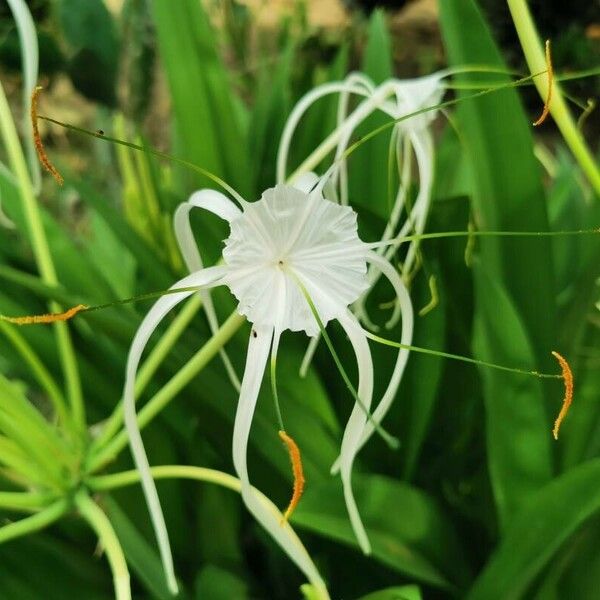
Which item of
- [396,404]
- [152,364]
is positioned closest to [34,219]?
[152,364]

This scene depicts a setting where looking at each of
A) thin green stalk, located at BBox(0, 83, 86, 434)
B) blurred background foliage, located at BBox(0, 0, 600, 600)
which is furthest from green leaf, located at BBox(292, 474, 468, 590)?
thin green stalk, located at BBox(0, 83, 86, 434)

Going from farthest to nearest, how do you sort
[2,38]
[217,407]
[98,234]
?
[98,234], [2,38], [217,407]

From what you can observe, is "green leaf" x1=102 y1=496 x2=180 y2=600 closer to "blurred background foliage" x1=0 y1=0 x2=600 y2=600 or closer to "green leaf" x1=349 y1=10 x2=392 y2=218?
"blurred background foliage" x1=0 y1=0 x2=600 y2=600

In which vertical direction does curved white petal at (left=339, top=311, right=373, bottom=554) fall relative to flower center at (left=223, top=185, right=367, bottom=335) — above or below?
below

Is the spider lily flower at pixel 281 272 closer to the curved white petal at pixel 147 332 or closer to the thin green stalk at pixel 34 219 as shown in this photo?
the curved white petal at pixel 147 332

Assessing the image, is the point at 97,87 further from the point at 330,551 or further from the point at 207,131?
the point at 330,551

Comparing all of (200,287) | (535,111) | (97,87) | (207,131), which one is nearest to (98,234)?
(97,87)
